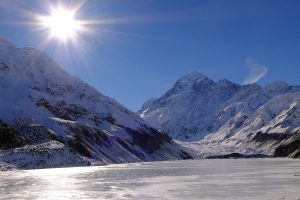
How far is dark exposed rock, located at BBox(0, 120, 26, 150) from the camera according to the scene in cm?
13025

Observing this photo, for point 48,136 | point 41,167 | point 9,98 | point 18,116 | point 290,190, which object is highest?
point 9,98

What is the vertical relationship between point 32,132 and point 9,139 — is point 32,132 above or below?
above

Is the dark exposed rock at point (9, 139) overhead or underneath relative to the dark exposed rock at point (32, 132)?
underneath

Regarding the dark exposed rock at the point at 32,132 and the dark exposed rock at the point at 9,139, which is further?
the dark exposed rock at the point at 32,132

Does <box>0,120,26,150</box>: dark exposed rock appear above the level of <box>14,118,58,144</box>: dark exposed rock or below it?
below

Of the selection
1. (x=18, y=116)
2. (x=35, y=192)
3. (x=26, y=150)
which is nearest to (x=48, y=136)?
(x=18, y=116)

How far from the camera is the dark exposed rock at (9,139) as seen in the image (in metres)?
130

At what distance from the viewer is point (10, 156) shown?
10881 cm

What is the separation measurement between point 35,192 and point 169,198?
580 inches

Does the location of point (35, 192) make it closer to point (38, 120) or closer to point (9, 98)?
point (38, 120)

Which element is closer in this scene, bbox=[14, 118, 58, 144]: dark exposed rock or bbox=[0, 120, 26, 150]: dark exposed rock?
bbox=[0, 120, 26, 150]: dark exposed rock

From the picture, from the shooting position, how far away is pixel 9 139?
134500mm

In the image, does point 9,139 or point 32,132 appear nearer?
point 9,139

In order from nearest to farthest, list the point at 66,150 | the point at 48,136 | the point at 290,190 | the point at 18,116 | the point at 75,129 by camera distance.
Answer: the point at 290,190 → the point at 66,150 → the point at 48,136 → the point at 18,116 → the point at 75,129
